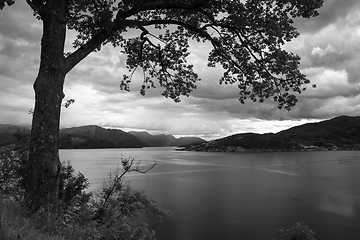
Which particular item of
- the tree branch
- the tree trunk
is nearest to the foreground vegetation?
the tree trunk

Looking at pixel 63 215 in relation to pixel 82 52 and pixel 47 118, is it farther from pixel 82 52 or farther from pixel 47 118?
pixel 82 52

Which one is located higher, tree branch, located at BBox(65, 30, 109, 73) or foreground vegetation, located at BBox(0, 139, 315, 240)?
tree branch, located at BBox(65, 30, 109, 73)

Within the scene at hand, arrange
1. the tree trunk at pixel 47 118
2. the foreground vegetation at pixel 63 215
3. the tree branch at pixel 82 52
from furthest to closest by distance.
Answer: the tree branch at pixel 82 52 < the tree trunk at pixel 47 118 < the foreground vegetation at pixel 63 215

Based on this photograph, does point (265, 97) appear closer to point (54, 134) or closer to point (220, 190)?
point (54, 134)

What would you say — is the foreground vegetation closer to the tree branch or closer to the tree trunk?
the tree trunk

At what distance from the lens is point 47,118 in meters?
7.36

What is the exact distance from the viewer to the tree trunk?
23.6 feet

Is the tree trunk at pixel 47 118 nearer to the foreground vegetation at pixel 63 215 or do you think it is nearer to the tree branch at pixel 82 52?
the tree branch at pixel 82 52

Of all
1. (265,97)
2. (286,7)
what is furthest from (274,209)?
(286,7)

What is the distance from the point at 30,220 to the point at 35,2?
6947 millimetres

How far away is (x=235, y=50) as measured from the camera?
35.3 feet

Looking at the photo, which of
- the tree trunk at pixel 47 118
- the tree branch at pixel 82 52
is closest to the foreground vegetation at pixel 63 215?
the tree trunk at pixel 47 118

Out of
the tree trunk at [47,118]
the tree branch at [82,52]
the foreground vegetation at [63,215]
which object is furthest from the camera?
the tree branch at [82,52]

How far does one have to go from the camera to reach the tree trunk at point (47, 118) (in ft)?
23.6
